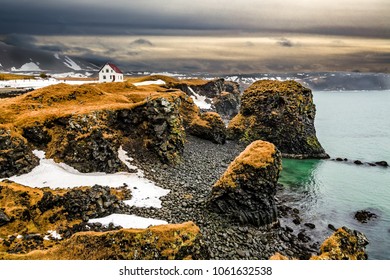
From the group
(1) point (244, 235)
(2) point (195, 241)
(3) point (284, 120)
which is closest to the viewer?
(2) point (195, 241)

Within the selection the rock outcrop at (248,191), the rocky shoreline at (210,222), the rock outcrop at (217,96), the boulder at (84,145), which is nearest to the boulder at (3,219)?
the rocky shoreline at (210,222)

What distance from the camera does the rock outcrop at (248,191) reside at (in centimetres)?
2973

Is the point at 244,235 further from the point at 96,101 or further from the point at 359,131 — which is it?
the point at 359,131

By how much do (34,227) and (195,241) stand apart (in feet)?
46.1

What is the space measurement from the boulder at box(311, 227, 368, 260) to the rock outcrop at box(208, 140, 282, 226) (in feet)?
32.6

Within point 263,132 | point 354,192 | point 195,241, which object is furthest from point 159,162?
point 263,132

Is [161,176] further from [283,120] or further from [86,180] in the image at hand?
[283,120]

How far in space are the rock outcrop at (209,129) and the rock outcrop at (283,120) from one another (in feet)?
22.7

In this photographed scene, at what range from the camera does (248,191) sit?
3020 cm

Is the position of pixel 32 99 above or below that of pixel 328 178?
above

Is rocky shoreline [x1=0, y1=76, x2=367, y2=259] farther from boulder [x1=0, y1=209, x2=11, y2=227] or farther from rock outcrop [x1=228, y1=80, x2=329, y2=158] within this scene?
rock outcrop [x1=228, y1=80, x2=329, y2=158]

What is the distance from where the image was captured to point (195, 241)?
1897 centimetres

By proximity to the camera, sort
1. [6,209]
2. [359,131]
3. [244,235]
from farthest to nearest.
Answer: [359,131]
[244,235]
[6,209]

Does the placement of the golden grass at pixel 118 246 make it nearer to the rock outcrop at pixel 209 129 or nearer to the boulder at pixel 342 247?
the boulder at pixel 342 247
